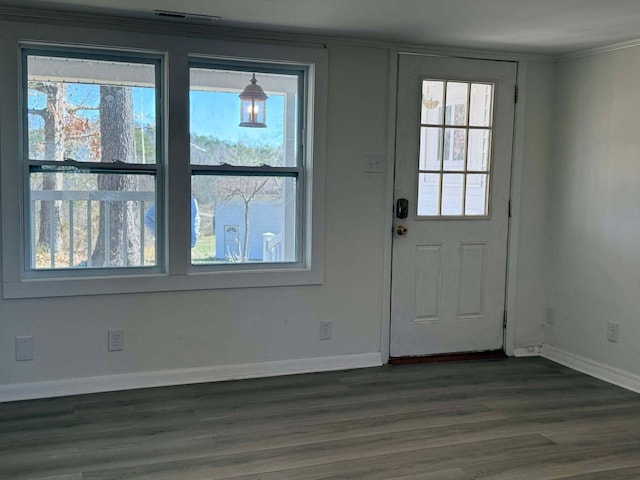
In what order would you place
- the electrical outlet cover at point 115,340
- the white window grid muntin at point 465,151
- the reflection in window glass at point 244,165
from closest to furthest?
1. the electrical outlet cover at point 115,340
2. the reflection in window glass at point 244,165
3. the white window grid muntin at point 465,151

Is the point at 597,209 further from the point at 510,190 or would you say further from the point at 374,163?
the point at 374,163

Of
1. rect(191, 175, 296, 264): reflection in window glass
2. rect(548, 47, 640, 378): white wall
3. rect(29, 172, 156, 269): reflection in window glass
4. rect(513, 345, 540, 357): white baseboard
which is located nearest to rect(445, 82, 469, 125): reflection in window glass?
rect(548, 47, 640, 378): white wall

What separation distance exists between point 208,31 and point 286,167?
0.96 meters

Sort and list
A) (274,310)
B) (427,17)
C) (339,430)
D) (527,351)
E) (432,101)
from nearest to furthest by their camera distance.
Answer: (339,430) < (427,17) < (274,310) < (432,101) < (527,351)

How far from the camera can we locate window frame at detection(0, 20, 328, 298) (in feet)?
11.5

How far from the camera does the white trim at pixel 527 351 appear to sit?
4.70 meters

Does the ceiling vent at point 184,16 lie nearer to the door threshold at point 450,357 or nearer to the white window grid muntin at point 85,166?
the white window grid muntin at point 85,166

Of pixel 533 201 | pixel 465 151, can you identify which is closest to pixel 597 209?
pixel 533 201

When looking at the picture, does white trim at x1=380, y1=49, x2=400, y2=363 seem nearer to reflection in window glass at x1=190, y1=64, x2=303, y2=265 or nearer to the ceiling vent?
reflection in window glass at x1=190, y1=64, x2=303, y2=265

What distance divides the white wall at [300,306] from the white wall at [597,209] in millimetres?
215

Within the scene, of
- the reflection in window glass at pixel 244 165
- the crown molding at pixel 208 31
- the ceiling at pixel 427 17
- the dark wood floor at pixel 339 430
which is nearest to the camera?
the dark wood floor at pixel 339 430

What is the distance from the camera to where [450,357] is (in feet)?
14.9

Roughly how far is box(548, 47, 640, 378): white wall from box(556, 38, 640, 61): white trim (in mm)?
30

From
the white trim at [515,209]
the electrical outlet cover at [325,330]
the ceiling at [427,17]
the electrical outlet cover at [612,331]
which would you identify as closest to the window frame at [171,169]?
the ceiling at [427,17]
